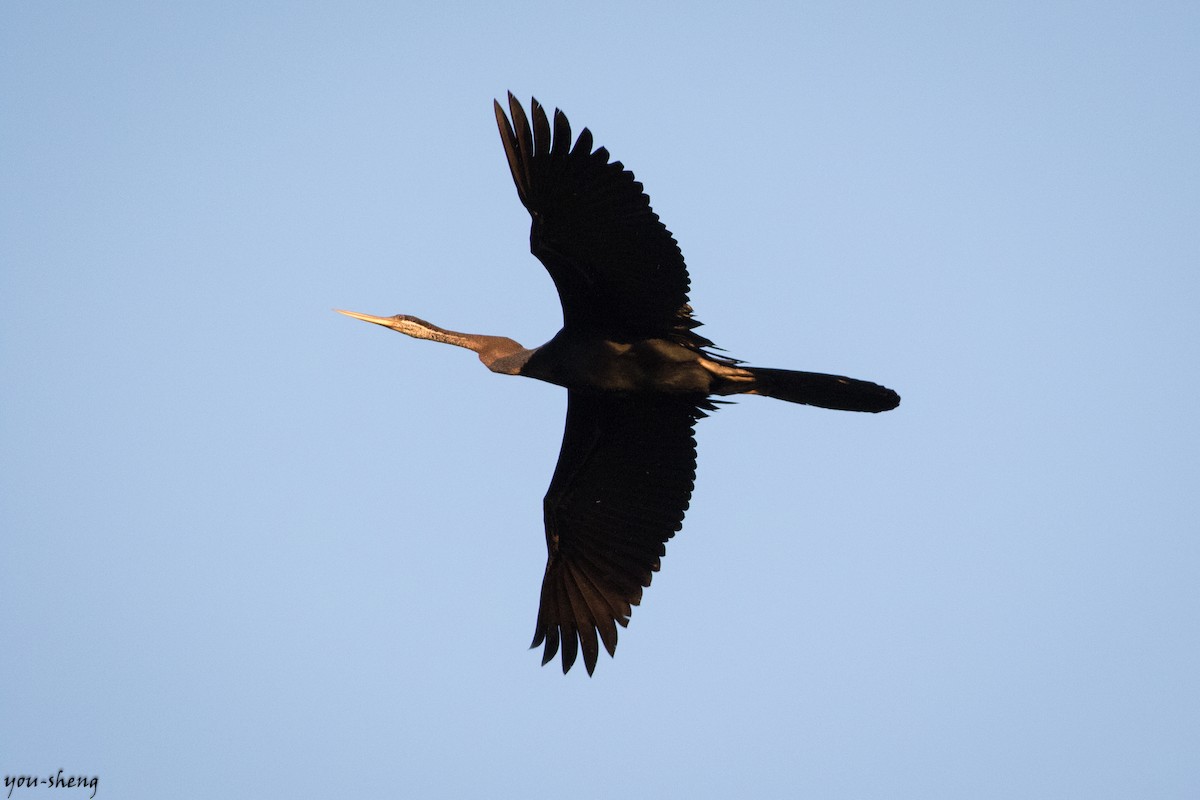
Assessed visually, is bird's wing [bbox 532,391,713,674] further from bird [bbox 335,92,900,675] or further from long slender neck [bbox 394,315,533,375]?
long slender neck [bbox 394,315,533,375]

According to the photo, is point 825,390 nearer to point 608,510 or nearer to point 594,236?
point 594,236

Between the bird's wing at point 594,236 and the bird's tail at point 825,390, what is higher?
the bird's wing at point 594,236

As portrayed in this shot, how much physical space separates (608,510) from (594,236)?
6.99 feet

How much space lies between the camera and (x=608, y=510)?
9.05 meters

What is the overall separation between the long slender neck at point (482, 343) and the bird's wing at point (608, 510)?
1.84ft

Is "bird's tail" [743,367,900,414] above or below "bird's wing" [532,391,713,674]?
above

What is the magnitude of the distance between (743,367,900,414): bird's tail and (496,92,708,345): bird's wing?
54 cm

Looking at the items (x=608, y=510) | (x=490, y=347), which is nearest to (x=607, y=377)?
(x=490, y=347)

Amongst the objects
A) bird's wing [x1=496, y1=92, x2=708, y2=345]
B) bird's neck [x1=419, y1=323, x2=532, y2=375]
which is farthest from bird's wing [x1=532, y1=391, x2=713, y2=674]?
bird's wing [x1=496, y1=92, x2=708, y2=345]

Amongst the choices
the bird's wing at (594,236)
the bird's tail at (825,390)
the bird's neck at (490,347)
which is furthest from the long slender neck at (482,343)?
the bird's tail at (825,390)

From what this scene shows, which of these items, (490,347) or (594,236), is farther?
(490,347)

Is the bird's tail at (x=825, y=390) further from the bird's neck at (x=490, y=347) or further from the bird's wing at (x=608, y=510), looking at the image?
the bird's neck at (x=490, y=347)

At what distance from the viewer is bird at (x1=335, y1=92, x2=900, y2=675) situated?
7.54 m

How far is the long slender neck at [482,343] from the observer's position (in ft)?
27.9
